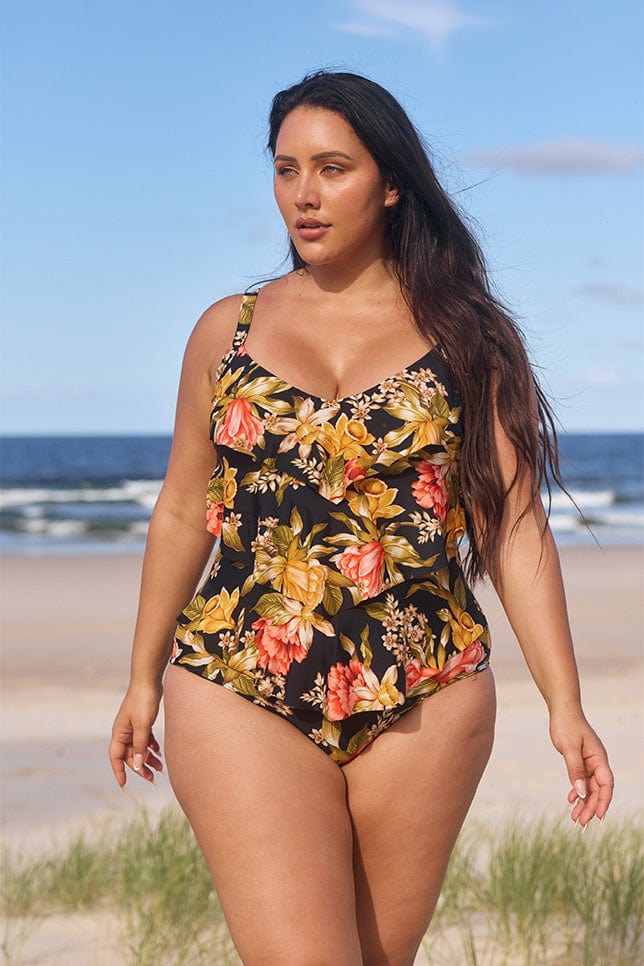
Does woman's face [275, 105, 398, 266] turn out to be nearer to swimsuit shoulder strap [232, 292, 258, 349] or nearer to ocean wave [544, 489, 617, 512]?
swimsuit shoulder strap [232, 292, 258, 349]

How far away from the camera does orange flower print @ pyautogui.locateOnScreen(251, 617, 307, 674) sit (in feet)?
7.63

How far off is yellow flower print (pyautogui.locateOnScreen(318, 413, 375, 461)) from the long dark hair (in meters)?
0.23

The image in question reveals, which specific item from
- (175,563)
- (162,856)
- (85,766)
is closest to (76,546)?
(85,766)

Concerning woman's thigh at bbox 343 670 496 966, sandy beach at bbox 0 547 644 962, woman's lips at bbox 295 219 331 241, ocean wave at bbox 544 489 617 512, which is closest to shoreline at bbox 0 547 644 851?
sandy beach at bbox 0 547 644 962

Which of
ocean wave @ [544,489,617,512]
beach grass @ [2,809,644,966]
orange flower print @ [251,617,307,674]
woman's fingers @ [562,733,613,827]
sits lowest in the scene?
ocean wave @ [544,489,617,512]

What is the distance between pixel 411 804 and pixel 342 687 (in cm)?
25

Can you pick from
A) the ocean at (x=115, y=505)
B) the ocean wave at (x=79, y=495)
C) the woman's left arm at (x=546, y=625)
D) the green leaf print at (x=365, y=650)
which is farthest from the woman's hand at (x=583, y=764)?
the ocean wave at (x=79, y=495)

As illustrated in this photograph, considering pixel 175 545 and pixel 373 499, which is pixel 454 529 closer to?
pixel 373 499

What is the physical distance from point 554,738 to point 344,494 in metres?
0.63

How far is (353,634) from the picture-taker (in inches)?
93.4

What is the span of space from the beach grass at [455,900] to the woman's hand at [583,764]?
1240 millimetres

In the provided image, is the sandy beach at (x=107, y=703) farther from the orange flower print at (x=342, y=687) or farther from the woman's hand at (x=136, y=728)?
the orange flower print at (x=342, y=687)

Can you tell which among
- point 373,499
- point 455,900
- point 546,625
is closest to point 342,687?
point 373,499

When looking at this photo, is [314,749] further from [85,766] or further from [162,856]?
[85,766]
